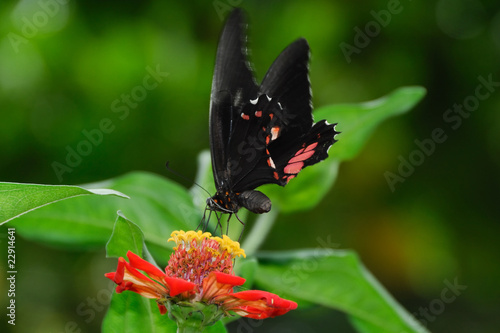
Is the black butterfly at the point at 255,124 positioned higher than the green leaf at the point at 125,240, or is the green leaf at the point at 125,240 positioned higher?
the black butterfly at the point at 255,124

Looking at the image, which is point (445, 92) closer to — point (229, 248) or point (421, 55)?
point (421, 55)

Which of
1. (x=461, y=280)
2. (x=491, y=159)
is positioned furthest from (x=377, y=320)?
(x=491, y=159)

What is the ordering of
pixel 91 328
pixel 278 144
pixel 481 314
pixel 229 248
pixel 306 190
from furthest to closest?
pixel 481 314 < pixel 91 328 < pixel 306 190 < pixel 278 144 < pixel 229 248

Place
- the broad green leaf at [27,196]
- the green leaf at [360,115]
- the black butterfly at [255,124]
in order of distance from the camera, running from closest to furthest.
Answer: the broad green leaf at [27,196] → the black butterfly at [255,124] → the green leaf at [360,115]

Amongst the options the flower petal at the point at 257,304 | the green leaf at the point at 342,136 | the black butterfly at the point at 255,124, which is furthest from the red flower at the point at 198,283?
the green leaf at the point at 342,136

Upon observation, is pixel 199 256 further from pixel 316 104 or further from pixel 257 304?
pixel 316 104

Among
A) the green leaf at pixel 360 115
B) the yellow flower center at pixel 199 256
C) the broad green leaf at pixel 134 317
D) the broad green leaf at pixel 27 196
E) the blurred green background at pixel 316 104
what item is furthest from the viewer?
the blurred green background at pixel 316 104

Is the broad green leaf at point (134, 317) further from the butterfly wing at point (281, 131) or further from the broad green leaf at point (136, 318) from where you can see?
the butterfly wing at point (281, 131)

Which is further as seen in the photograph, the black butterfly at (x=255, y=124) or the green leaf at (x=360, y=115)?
the green leaf at (x=360, y=115)
